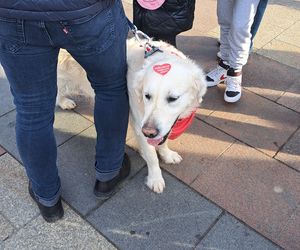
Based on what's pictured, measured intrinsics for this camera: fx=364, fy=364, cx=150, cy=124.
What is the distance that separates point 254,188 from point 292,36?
2578 mm

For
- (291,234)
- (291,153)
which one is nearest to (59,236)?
(291,234)

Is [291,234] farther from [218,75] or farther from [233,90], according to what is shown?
[218,75]

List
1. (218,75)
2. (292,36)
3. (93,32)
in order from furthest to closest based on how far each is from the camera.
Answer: (292,36)
(218,75)
(93,32)

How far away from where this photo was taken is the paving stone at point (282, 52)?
13.3 feet

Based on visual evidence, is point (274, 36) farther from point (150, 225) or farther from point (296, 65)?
point (150, 225)

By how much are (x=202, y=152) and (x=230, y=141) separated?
286 mm

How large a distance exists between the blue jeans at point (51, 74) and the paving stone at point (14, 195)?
0.22m

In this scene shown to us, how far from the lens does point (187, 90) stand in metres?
2.35

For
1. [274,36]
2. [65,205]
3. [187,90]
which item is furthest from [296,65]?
[65,205]

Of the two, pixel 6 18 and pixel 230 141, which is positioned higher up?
pixel 6 18

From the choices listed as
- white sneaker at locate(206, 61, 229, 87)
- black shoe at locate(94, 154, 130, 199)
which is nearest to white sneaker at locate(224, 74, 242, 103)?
white sneaker at locate(206, 61, 229, 87)

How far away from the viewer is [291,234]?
2.38m

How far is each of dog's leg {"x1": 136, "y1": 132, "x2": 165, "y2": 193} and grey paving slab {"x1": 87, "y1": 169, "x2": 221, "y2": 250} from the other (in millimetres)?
49

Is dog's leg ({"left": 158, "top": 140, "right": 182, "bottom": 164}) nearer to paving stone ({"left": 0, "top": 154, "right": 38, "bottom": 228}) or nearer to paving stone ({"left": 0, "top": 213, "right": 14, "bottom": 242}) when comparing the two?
paving stone ({"left": 0, "top": 154, "right": 38, "bottom": 228})
